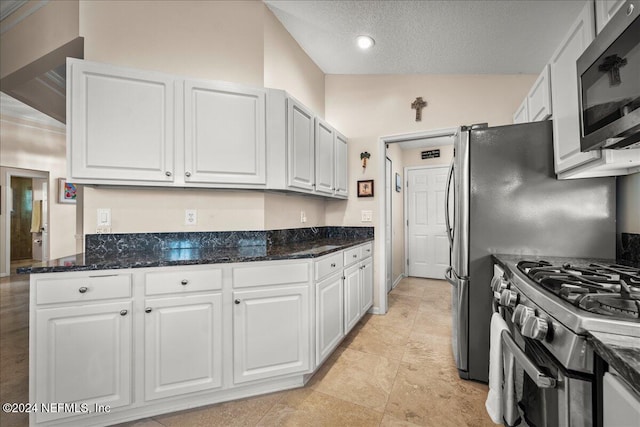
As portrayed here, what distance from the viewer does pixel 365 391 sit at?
1.82m

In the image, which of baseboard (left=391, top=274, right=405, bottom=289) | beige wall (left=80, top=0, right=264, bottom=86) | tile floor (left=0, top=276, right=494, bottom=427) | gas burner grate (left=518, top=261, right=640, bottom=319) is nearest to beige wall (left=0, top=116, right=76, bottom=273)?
tile floor (left=0, top=276, right=494, bottom=427)

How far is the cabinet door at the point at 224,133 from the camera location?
1.93m

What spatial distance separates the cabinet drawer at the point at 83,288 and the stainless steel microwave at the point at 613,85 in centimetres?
227

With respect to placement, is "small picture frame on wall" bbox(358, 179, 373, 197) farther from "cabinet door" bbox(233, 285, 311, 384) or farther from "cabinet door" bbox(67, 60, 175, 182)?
"cabinet door" bbox(67, 60, 175, 182)

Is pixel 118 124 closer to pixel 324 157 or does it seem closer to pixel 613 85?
pixel 324 157

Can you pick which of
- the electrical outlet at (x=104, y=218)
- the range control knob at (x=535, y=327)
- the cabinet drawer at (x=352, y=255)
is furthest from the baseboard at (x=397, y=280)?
the electrical outlet at (x=104, y=218)

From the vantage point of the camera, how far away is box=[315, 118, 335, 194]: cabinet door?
266 cm

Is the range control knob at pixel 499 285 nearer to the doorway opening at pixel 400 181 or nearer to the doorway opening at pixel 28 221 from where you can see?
the doorway opening at pixel 400 181

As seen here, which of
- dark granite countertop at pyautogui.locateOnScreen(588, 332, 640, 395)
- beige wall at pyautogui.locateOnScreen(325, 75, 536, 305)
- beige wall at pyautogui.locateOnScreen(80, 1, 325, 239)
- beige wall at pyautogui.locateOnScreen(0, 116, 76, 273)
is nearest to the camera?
dark granite countertop at pyautogui.locateOnScreen(588, 332, 640, 395)

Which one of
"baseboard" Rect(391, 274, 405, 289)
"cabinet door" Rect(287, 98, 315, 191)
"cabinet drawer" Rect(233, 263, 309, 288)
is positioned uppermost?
"cabinet door" Rect(287, 98, 315, 191)

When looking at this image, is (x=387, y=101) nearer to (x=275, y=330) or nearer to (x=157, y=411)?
(x=275, y=330)

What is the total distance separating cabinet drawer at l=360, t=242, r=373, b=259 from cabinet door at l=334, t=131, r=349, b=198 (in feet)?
2.13

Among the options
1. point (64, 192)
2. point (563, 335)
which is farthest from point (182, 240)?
point (64, 192)

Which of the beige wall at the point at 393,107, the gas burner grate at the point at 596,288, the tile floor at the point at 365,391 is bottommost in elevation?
the tile floor at the point at 365,391
